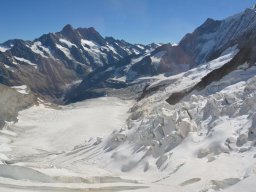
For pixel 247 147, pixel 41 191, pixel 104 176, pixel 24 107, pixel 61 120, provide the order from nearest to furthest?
pixel 41 191, pixel 247 147, pixel 104 176, pixel 61 120, pixel 24 107

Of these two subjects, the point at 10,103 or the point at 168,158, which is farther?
the point at 10,103

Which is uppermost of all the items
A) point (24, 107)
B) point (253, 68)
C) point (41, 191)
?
point (24, 107)

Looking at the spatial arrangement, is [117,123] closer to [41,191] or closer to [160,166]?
[160,166]

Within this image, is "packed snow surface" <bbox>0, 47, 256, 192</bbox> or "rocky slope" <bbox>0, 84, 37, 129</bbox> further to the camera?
"rocky slope" <bbox>0, 84, 37, 129</bbox>

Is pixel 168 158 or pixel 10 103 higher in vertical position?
pixel 10 103

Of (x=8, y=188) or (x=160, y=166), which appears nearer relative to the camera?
(x=8, y=188)

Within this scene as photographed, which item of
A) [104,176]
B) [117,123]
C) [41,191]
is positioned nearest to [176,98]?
[117,123]

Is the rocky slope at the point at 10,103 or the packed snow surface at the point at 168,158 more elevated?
the rocky slope at the point at 10,103

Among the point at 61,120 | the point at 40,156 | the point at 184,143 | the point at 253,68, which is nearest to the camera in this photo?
the point at 184,143

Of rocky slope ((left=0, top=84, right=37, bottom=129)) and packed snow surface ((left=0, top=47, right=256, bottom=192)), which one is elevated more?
rocky slope ((left=0, top=84, right=37, bottom=129))

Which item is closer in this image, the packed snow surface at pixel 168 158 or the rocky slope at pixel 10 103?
the packed snow surface at pixel 168 158

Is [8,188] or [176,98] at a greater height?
[176,98]
